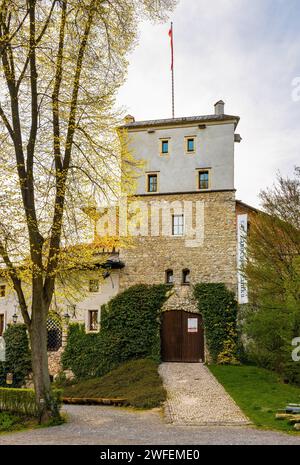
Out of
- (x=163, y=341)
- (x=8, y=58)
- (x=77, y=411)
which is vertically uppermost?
(x=8, y=58)

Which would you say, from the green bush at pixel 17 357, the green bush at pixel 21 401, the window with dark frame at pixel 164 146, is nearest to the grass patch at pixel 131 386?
the green bush at pixel 17 357

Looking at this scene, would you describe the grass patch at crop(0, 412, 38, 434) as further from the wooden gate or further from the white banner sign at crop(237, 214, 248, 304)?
the white banner sign at crop(237, 214, 248, 304)

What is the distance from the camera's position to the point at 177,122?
2505cm

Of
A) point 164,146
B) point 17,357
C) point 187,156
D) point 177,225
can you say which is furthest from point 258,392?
point 164,146

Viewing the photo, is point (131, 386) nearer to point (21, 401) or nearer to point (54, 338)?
point (21, 401)

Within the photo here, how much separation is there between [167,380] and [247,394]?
3704mm

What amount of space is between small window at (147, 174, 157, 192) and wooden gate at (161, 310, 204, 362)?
243 inches

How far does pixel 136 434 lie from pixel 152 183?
50.9 feet

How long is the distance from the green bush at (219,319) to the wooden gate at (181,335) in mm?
511

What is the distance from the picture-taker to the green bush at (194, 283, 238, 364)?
74.0 ft

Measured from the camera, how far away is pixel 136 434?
→ 36.9ft
